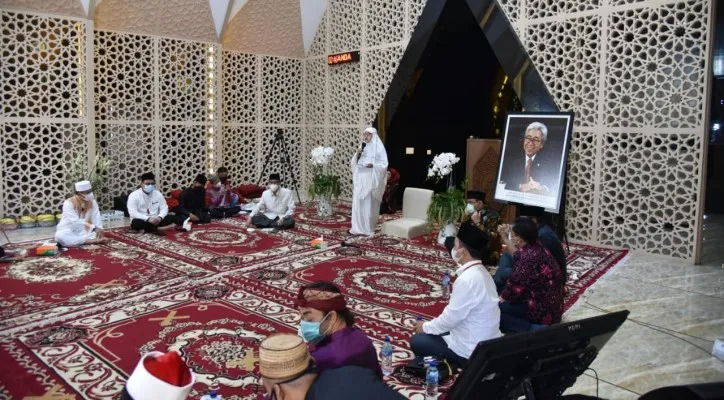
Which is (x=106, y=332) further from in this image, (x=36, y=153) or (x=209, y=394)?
(x=36, y=153)

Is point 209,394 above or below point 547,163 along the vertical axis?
below

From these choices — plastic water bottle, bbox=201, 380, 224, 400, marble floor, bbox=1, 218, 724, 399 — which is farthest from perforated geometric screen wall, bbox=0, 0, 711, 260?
plastic water bottle, bbox=201, 380, 224, 400

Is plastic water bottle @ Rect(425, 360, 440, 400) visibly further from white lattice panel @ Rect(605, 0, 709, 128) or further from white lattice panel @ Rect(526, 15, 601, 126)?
white lattice panel @ Rect(526, 15, 601, 126)

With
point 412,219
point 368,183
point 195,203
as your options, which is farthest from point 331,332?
point 195,203

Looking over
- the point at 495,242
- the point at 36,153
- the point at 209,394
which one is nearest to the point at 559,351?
the point at 209,394

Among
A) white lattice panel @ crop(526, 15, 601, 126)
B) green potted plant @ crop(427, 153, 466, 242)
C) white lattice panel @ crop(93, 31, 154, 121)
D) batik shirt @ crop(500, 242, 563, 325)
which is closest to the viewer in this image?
batik shirt @ crop(500, 242, 563, 325)

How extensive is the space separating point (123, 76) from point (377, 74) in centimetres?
440

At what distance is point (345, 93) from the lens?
11141 millimetres

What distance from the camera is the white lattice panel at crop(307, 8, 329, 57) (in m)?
11.5

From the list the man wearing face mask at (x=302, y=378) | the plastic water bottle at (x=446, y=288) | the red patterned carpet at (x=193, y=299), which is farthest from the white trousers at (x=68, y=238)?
the man wearing face mask at (x=302, y=378)

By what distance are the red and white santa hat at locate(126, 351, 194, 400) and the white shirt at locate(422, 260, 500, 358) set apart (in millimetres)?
1840

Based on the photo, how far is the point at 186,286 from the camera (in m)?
5.31

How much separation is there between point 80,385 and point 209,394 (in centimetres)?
85

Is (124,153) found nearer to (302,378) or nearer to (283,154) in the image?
(283,154)
